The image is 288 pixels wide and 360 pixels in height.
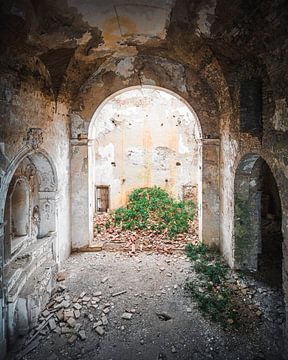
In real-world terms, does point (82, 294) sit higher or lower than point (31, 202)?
lower

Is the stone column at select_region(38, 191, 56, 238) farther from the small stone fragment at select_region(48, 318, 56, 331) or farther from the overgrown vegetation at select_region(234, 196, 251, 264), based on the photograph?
the overgrown vegetation at select_region(234, 196, 251, 264)

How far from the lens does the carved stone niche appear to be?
5.17 m

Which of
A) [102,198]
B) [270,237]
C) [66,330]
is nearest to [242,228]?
[270,237]

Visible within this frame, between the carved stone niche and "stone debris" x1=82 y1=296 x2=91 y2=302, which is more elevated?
the carved stone niche

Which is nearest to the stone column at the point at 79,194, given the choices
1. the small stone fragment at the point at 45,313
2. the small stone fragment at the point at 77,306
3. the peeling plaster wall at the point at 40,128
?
the peeling plaster wall at the point at 40,128

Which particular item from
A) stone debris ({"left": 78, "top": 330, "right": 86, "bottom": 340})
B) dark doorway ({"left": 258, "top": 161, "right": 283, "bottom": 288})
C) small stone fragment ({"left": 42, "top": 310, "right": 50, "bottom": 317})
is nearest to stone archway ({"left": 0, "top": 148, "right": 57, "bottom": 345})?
small stone fragment ({"left": 42, "top": 310, "right": 50, "bottom": 317})

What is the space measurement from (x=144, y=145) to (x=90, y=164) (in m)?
4.81

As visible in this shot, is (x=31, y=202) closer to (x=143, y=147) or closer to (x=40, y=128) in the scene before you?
(x=40, y=128)

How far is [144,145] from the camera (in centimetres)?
1248

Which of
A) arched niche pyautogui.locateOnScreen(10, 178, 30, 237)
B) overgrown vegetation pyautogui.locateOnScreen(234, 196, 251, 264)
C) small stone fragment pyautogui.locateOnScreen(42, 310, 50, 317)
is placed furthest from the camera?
overgrown vegetation pyautogui.locateOnScreen(234, 196, 251, 264)

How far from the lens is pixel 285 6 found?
3412 millimetres

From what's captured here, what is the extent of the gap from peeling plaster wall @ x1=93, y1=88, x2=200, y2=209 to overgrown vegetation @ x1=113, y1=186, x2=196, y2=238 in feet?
2.10

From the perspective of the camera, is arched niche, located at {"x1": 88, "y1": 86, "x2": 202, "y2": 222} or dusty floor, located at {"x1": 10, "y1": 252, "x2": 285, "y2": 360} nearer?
dusty floor, located at {"x1": 10, "y1": 252, "x2": 285, "y2": 360}

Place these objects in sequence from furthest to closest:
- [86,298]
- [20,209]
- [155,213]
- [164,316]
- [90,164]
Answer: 1. [155,213]
2. [90,164]
3. [20,209]
4. [86,298]
5. [164,316]
